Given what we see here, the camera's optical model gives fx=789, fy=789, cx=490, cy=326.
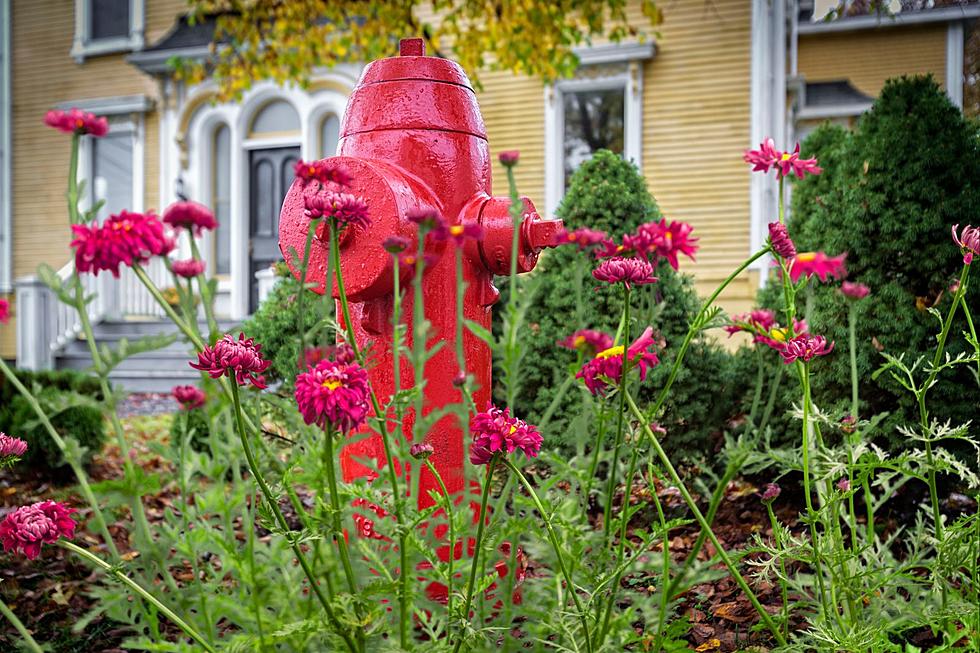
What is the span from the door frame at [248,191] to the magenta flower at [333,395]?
10226mm

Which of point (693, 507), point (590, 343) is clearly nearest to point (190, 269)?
point (590, 343)

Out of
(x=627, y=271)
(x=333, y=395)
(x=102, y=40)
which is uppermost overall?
(x=102, y=40)

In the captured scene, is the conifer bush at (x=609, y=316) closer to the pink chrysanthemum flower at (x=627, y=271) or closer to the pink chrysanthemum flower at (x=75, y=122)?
the pink chrysanthemum flower at (x=627, y=271)

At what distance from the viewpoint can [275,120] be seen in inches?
440

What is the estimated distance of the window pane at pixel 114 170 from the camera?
12.0 meters

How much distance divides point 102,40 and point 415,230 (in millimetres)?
12642

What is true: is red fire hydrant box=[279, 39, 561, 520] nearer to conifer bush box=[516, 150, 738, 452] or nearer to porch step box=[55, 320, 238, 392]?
conifer bush box=[516, 150, 738, 452]

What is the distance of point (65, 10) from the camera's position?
12.5 m

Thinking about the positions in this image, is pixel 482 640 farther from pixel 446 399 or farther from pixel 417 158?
pixel 417 158

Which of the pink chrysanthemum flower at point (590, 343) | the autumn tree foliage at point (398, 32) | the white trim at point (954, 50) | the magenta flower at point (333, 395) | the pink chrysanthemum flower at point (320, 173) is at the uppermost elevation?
the white trim at point (954, 50)

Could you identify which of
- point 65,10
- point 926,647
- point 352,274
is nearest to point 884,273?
point 926,647

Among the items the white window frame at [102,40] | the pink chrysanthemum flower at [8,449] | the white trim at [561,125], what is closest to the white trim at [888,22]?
the white trim at [561,125]

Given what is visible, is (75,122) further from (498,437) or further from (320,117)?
(320,117)

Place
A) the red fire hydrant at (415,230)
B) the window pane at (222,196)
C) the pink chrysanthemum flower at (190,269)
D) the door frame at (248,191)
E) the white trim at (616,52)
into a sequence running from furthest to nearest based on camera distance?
the window pane at (222,196) < the door frame at (248,191) < the white trim at (616,52) < the red fire hydrant at (415,230) < the pink chrysanthemum flower at (190,269)
